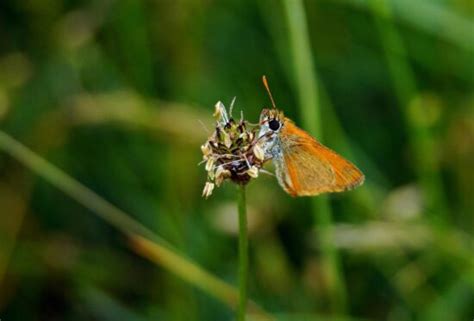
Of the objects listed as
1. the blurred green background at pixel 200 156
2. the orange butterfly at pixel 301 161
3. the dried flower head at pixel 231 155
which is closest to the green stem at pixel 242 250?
the dried flower head at pixel 231 155

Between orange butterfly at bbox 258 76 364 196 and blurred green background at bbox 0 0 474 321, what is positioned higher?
blurred green background at bbox 0 0 474 321

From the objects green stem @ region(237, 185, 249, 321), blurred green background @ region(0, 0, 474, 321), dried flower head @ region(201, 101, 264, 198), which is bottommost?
green stem @ region(237, 185, 249, 321)

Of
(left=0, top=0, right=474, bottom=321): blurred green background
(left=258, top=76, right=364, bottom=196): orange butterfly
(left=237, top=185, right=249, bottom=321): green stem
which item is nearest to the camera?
(left=237, top=185, right=249, bottom=321): green stem

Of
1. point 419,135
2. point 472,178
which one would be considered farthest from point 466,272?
point 472,178

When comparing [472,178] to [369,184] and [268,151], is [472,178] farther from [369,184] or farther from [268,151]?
[268,151]

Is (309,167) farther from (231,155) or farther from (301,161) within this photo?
(231,155)

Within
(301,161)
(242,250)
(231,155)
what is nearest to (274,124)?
(301,161)

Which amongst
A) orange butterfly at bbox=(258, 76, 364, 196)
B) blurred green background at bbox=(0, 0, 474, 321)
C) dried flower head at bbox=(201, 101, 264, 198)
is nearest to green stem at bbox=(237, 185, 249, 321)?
dried flower head at bbox=(201, 101, 264, 198)

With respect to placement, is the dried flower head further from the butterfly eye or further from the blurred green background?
the blurred green background
